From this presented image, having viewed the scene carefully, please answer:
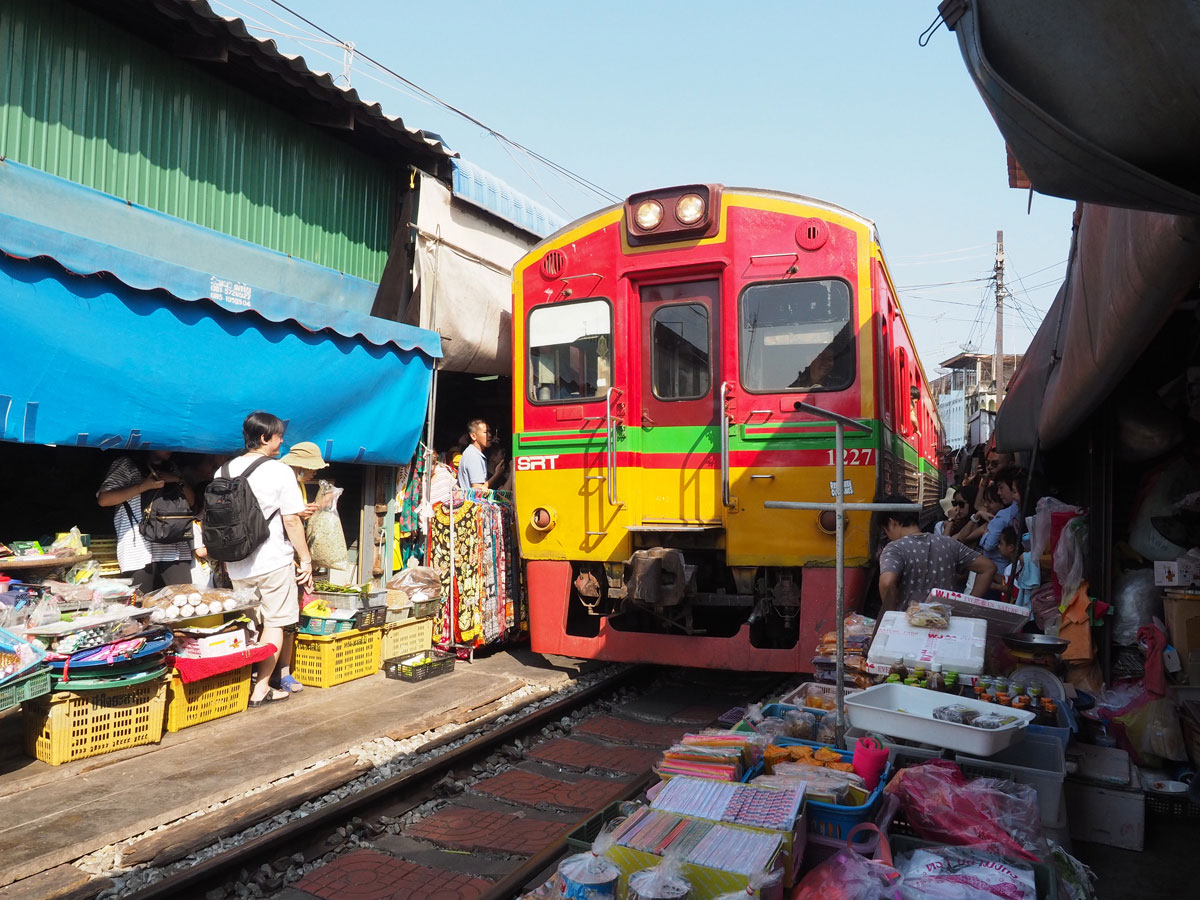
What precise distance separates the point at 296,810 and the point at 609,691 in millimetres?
2880

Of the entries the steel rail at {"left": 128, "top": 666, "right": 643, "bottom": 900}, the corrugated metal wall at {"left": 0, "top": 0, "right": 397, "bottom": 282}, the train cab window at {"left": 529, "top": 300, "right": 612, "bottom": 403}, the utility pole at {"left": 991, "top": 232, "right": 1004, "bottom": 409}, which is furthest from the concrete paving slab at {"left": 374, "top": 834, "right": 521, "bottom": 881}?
the utility pole at {"left": 991, "top": 232, "right": 1004, "bottom": 409}

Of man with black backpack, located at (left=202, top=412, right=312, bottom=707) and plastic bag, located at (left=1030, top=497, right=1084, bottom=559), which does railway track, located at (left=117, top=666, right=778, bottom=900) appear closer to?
man with black backpack, located at (left=202, top=412, right=312, bottom=707)

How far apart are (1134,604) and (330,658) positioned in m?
5.42

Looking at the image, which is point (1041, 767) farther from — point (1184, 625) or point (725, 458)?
point (725, 458)

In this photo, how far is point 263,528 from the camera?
5402mm

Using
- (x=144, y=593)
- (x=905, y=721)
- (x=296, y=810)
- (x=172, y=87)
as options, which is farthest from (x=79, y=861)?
(x=172, y=87)

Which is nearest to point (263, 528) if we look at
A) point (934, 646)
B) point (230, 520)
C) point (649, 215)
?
point (230, 520)

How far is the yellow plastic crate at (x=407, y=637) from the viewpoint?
6.74 meters

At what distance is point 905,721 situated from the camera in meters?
2.70

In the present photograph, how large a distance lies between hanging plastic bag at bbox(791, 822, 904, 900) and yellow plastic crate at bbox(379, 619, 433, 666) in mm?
5117

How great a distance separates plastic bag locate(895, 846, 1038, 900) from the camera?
198 centimetres

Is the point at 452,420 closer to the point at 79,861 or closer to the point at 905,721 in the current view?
the point at 79,861

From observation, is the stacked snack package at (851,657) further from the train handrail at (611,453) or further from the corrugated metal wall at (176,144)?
the corrugated metal wall at (176,144)

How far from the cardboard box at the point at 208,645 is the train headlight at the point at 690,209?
13.6ft
